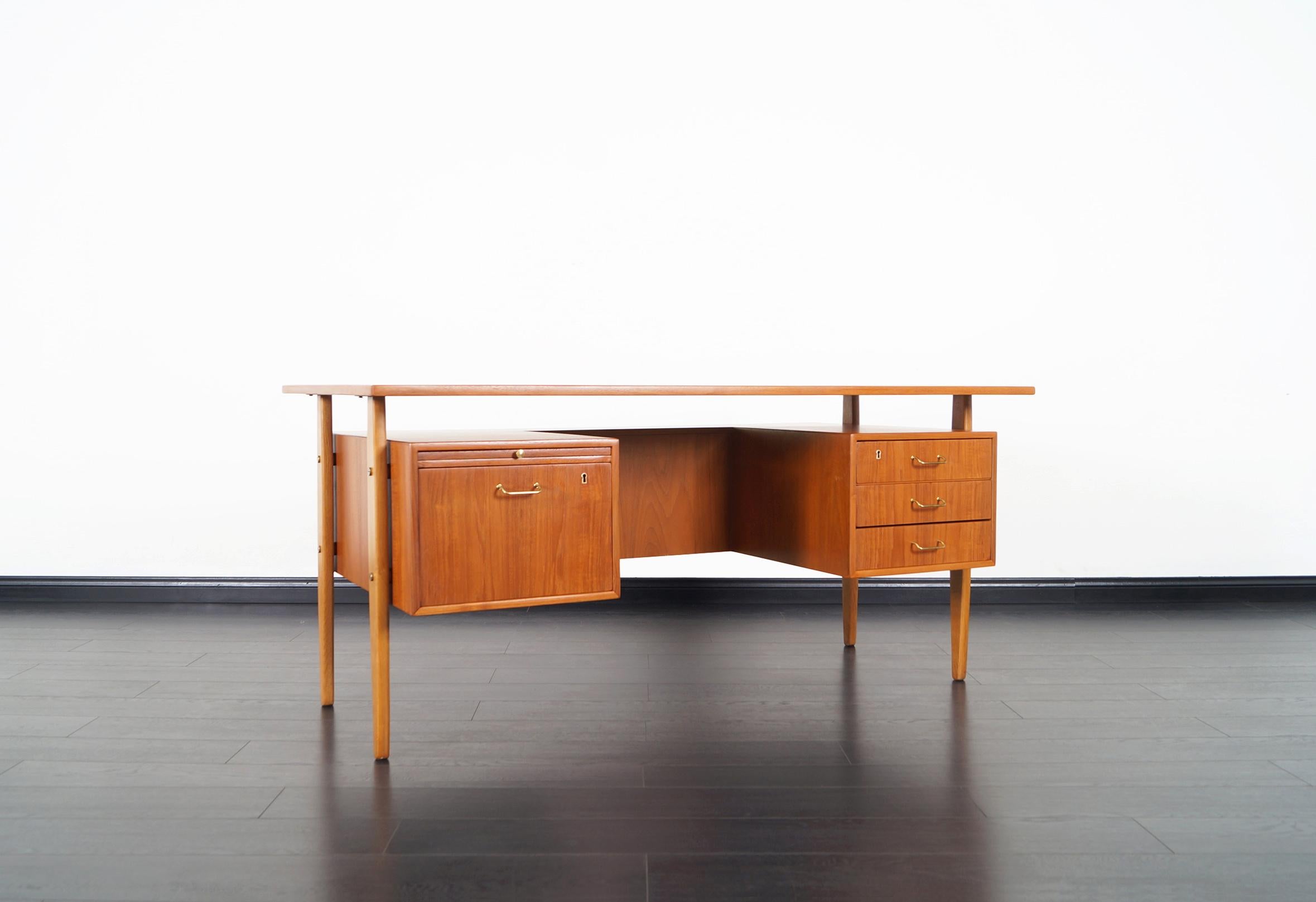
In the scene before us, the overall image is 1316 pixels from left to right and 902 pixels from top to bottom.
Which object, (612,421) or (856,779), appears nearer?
(856,779)

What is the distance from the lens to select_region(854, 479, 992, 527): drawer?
2395mm

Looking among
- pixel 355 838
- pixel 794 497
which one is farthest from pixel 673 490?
pixel 355 838

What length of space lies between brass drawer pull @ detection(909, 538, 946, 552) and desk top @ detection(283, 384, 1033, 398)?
13.2 inches

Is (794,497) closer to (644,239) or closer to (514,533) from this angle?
(514,533)

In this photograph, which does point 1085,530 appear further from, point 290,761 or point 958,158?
point 290,761

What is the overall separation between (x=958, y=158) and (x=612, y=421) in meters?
1.42

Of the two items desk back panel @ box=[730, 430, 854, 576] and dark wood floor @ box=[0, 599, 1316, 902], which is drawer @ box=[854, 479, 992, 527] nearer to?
desk back panel @ box=[730, 430, 854, 576]

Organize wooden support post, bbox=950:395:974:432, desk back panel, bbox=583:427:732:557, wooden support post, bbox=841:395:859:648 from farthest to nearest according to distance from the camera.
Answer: wooden support post, bbox=841:395:859:648
desk back panel, bbox=583:427:732:557
wooden support post, bbox=950:395:974:432

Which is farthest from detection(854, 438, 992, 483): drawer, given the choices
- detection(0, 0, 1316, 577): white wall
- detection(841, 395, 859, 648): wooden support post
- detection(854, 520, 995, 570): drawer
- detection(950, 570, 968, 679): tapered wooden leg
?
detection(0, 0, 1316, 577): white wall

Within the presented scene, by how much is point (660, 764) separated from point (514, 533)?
1.67ft

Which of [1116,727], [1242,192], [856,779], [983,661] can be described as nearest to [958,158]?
[1242,192]

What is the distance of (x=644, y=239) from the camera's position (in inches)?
139

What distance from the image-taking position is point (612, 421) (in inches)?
141

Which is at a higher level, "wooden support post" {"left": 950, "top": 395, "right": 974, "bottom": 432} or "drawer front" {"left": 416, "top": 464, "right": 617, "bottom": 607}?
"wooden support post" {"left": 950, "top": 395, "right": 974, "bottom": 432}
